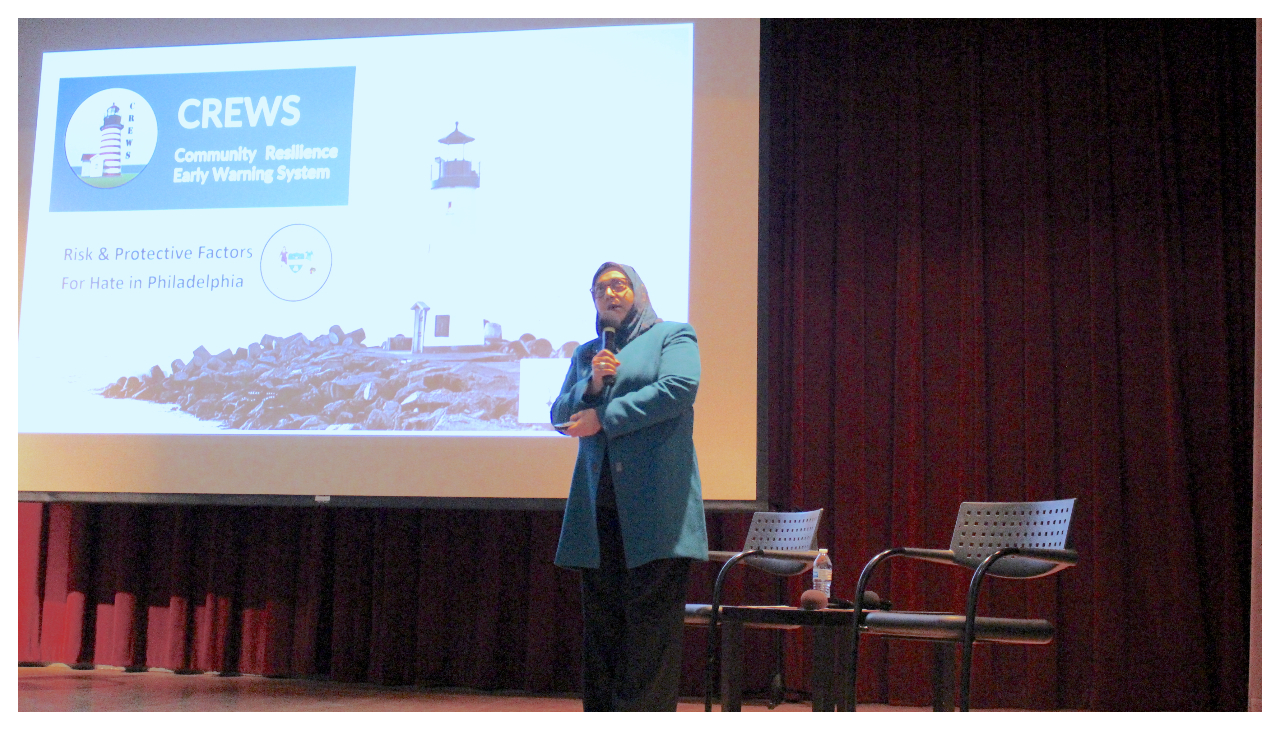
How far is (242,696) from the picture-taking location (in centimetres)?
411

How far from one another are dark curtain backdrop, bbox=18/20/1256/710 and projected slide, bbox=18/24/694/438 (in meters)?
0.72

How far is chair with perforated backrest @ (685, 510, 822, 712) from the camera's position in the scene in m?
3.26

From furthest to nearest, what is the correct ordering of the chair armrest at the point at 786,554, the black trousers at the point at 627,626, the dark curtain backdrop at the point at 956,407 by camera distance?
the dark curtain backdrop at the point at 956,407 → the chair armrest at the point at 786,554 → the black trousers at the point at 627,626

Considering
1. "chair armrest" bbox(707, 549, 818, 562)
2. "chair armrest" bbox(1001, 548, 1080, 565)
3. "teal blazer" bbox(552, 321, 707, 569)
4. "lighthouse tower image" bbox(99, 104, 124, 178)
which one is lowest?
"chair armrest" bbox(707, 549, 818, 562)

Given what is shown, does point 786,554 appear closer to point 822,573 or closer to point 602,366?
point 822,573

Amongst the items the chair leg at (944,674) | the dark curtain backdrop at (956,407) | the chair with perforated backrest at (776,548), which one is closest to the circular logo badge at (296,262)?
the dark curtain backdrop at (956,407)

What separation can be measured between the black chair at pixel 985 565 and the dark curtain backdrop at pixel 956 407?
5.10 ft

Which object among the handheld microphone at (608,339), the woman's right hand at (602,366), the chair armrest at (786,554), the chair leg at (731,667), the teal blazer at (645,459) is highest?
the handheld microphone at (608,339)

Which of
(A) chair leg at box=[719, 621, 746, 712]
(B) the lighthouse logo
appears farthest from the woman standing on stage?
(B) the lighthouse logo

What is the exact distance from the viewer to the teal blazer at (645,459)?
2.27m

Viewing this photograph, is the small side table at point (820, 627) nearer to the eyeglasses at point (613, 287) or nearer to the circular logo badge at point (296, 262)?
the eyeglasses at point (613, 287)

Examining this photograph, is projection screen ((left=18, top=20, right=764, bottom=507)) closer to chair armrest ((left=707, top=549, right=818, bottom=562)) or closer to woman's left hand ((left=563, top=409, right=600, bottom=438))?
chair armrest ((left=707, top=549, right=818, bottom=562))

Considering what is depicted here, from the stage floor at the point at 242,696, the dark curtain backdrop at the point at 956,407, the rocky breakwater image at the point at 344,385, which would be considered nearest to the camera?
the stage floor at the point at 242,696

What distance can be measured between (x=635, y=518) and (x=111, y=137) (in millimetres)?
3317
